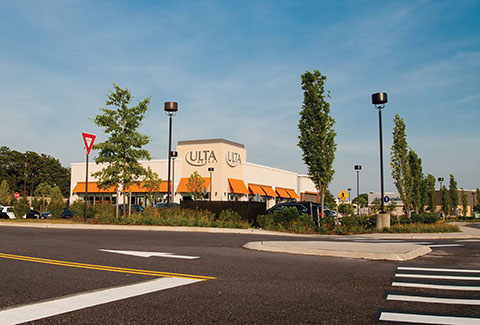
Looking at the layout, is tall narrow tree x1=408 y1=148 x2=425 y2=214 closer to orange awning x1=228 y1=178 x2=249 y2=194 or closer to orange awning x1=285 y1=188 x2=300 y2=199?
orange awning x1=228 y1=178 x2=249 y2=194

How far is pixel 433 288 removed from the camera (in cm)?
612

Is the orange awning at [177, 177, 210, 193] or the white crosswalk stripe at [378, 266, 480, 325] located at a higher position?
the orange awning at [177, 177, 210, 193]

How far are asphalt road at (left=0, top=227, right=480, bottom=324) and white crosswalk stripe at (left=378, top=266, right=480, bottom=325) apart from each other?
47mm

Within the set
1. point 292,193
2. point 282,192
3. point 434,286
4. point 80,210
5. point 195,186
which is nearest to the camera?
point 434,286

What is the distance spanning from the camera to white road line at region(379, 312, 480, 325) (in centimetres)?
421

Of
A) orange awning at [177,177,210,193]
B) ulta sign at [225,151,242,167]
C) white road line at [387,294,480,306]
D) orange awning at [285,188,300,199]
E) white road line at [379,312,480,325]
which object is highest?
ulta sign at [225,151,242,167]

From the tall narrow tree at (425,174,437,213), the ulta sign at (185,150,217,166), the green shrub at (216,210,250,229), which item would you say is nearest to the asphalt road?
the green shrub at (216,210,250,229)

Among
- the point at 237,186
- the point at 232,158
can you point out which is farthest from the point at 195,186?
the point at 232,158

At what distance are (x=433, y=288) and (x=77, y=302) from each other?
187 inches

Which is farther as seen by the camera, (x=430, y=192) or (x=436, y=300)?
(x=430, y=192)

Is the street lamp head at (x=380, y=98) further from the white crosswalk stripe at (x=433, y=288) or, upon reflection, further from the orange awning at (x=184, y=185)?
the orange awning at (x=184, y=185)

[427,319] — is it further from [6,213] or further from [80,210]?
[6,213]

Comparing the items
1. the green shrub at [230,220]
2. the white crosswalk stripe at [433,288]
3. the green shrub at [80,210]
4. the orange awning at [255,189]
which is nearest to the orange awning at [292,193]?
the orange awning at [255,189]

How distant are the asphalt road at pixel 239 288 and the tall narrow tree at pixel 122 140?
15135 millimetres
